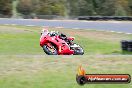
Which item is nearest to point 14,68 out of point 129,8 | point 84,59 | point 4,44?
point 84,59

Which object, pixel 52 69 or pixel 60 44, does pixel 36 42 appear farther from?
pixel 52 69

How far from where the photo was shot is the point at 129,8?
6800cm

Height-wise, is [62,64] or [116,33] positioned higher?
[62,64]

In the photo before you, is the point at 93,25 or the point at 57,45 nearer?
the point at 57,45

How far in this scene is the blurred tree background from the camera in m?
61.4

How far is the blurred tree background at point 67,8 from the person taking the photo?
61438mm

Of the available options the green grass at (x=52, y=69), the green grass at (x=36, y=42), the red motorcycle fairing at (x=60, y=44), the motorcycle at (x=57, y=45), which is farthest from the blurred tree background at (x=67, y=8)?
the green grass at (x=52, y=69)

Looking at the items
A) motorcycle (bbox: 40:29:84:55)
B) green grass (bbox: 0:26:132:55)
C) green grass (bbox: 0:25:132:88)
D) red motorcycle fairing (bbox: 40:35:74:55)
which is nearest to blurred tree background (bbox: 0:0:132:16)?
green grass (bbox: 0:26:132:55)

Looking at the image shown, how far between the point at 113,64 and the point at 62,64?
1463 mm

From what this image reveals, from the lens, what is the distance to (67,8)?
64.1 m

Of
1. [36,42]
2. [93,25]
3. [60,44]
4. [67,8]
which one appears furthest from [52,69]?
[67,8]

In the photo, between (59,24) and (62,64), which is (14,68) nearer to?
(62,64)

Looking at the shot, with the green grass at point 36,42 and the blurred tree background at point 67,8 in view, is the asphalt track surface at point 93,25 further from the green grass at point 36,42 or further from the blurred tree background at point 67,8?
the blurred tree background at point 67,8

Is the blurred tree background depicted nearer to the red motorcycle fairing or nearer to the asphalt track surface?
the asphalt track surface
